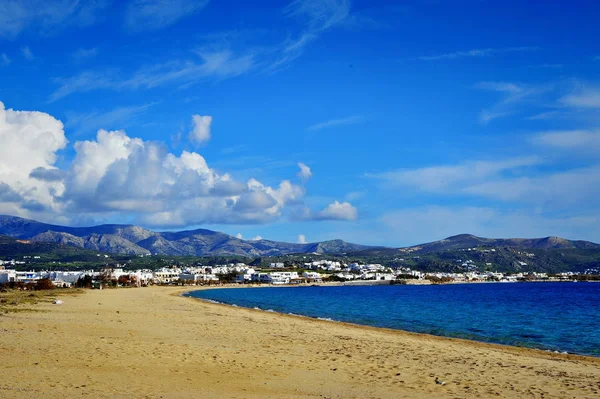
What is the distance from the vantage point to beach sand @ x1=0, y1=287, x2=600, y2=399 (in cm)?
1288

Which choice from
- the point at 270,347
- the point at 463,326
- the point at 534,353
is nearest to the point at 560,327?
the point at 463,326

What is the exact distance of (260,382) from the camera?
14.0 metres

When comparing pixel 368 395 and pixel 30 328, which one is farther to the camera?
pixel 30 328

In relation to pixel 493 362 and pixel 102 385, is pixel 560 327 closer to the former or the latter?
pixel 493 362

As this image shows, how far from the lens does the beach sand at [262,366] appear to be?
42.2ft

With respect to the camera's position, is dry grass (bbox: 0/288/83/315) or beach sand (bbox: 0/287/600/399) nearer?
beach sand (bbox: 0/287/600/399)

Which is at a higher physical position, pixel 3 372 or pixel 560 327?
pixel 3 372

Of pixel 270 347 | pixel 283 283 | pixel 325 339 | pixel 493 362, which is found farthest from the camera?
pixel 283 283

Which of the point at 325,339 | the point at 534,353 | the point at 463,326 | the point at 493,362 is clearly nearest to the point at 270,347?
the point at 325,339

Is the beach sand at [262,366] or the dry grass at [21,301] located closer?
the beach sand at [262,366]

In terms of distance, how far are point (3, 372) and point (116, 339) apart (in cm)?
802

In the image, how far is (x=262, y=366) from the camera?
16469mm

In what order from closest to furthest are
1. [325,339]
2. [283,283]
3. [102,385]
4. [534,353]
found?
[102,385] < [534,353] < [325,339] < [283,283]

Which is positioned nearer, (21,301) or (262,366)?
(262,366)
